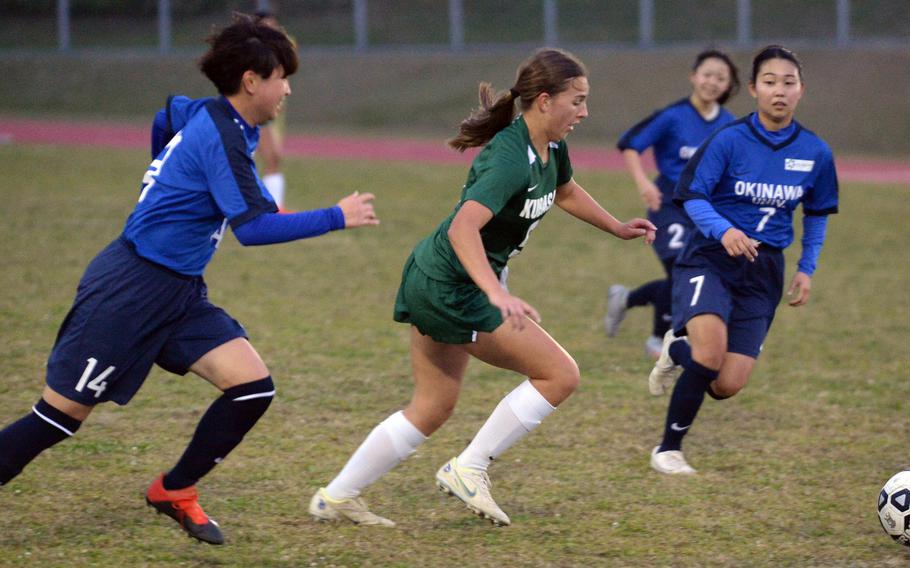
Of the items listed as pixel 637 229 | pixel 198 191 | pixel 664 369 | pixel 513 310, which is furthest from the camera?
pixel 664 369

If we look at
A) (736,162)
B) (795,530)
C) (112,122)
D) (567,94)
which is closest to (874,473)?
(795,530)

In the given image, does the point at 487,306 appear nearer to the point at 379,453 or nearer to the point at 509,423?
the point at 509,423

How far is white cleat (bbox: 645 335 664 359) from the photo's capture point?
24.7 ft

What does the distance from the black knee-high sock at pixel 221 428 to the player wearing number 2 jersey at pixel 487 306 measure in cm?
45

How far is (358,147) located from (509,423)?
15.7 metres

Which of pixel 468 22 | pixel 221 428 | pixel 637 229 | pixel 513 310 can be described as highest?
pixel 468 22

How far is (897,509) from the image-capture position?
4.36 metres

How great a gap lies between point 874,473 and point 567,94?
2326 mm

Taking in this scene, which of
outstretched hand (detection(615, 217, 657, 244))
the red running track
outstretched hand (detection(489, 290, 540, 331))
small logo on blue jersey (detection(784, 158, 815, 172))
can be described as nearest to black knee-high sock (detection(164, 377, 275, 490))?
outstretched hand (detection(489, 290, 540, 331))

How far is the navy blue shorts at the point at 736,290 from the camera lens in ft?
17.2

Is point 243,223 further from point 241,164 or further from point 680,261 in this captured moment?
point 680,261

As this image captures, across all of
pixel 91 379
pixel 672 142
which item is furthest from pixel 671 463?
pixel 672 142

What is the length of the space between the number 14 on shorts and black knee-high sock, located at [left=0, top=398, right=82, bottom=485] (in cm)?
13

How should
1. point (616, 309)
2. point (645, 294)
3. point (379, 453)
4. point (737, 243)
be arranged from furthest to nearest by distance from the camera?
1. point (616, 309)
2. point (645, 294)
3. point (737, 243)
4. point (379, 453)
